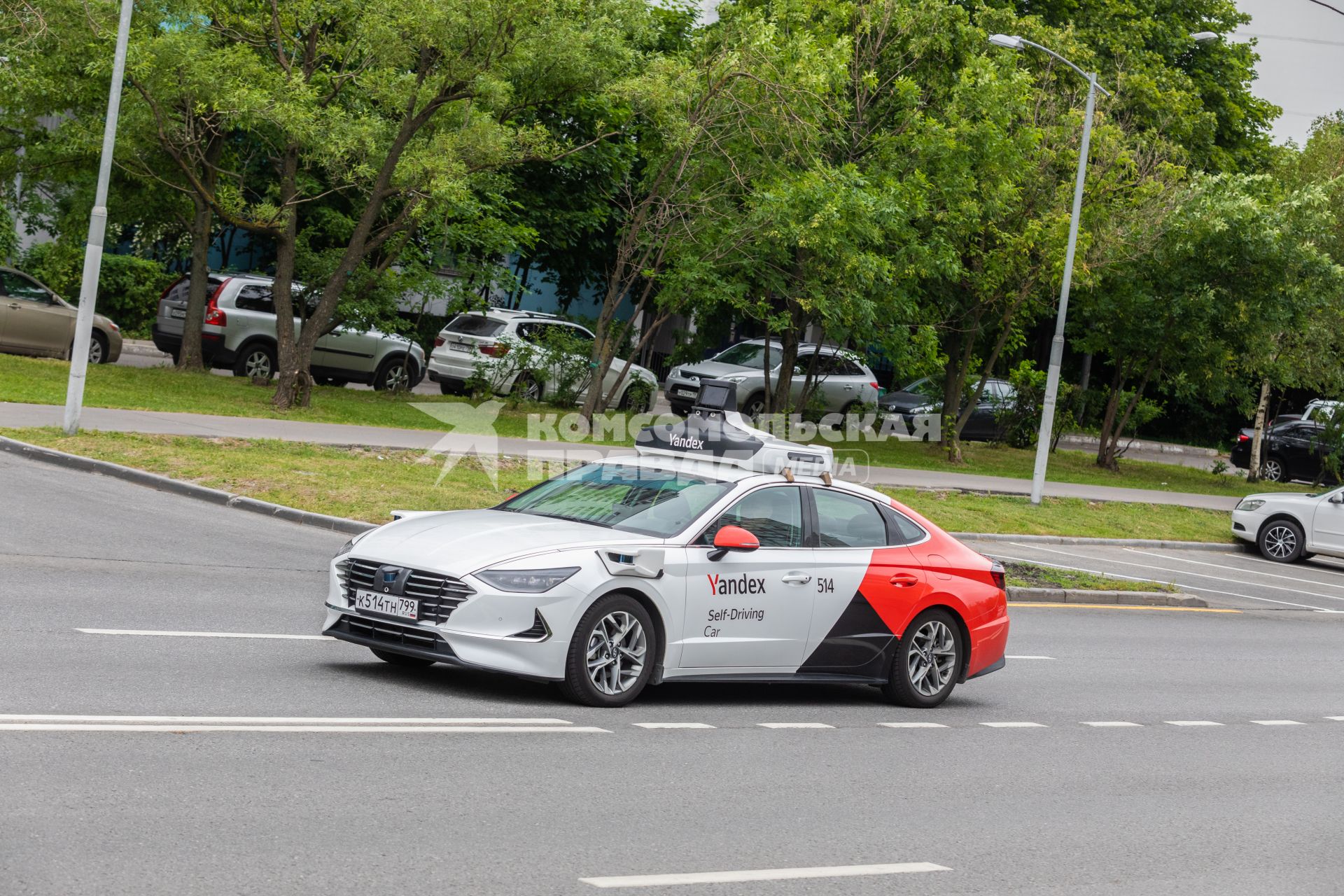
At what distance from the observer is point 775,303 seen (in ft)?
124

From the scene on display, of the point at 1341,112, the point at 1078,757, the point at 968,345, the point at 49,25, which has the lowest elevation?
the point at 1078,757

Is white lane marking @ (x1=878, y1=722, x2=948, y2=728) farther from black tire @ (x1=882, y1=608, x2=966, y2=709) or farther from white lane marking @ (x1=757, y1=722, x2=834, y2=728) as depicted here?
white lane marking @ (x1=757, y1=722, x2=834, y2=728)

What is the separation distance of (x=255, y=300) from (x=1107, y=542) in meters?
15.4

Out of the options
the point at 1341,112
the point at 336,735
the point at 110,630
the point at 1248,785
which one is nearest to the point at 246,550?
the point at 110,630

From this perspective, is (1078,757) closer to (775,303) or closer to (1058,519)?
(1058,519)

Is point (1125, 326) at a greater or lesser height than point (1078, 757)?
greater

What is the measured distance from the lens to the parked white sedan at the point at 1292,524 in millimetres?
24406

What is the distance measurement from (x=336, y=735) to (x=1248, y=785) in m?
5.34

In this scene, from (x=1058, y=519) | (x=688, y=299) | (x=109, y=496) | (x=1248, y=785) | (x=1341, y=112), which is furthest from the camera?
(x=1341, y=112)

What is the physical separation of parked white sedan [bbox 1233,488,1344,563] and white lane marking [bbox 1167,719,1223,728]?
1486 cm

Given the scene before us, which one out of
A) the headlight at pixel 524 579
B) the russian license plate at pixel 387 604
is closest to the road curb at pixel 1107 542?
the headlight at pixel 524 579

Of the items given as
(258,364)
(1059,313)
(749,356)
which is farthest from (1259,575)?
(258,364)

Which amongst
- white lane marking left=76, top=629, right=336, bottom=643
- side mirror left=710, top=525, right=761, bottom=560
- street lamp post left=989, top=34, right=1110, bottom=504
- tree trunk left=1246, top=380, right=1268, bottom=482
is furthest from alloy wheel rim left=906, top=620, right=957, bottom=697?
tree trunk left=1246, top=380, right=1268, bottom=482

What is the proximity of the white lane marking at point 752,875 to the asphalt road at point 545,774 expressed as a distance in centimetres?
5
